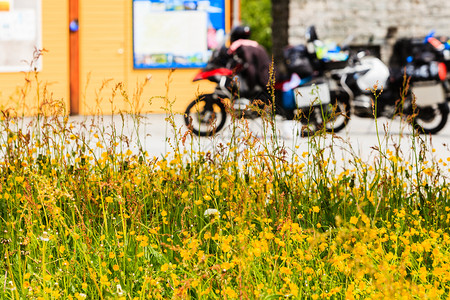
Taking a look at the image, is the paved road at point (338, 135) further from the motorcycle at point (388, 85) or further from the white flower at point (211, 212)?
the white flower at point (211, 212)

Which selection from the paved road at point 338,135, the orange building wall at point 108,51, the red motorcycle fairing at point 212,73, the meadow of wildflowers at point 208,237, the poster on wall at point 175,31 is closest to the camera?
the meadow of wildflowers at point 208,237

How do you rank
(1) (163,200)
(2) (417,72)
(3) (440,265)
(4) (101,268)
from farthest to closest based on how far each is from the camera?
(2) (417,72)
(1) (163,200)
(3) (440,265)
(4) (101,268)

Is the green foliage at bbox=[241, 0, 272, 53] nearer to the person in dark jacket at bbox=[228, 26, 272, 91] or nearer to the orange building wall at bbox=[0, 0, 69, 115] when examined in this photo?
the orange building wall at bbox=[0, 0, 69, 115]

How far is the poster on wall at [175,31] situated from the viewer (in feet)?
49.8

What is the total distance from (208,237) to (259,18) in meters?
37.7

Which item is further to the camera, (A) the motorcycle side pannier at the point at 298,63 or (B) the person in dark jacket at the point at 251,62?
(A) the motorcycle side pannier at the point at 298,63

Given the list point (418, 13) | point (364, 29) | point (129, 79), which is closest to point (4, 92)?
point (129, 79)

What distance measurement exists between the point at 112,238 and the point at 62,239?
0.24 m

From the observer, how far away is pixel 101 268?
370 centimetres

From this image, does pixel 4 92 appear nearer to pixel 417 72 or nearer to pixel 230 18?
pixel 230 18

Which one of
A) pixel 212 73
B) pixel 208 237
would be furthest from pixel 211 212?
pixel 212 73

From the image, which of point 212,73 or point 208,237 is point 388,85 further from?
point 208,237

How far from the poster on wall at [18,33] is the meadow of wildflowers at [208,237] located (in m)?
9.63

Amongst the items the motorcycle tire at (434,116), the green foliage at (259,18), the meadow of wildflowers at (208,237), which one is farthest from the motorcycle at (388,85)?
the green foliage at (259,18)
